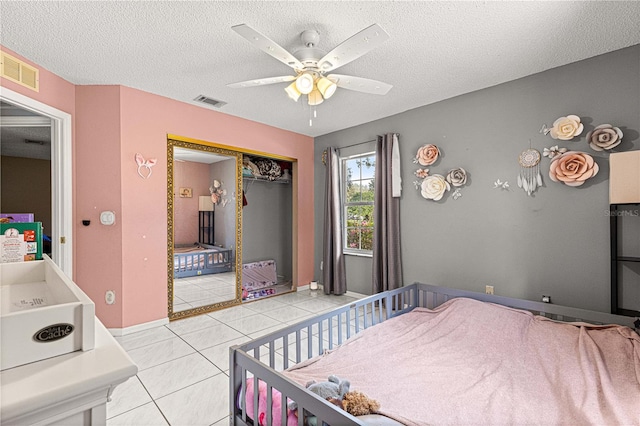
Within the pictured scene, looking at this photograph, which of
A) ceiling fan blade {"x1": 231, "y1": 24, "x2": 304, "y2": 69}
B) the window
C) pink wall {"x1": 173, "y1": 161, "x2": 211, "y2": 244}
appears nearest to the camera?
ceiling fan blade {"x1": 231, "y1": 24, "x2": 304, "y2": 69}

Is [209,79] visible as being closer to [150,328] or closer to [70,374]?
[150,328]

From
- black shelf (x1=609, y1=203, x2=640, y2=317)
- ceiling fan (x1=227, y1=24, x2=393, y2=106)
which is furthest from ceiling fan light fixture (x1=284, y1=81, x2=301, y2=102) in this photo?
black shelf (x1=609, y1=203, x2=640, y2=317)

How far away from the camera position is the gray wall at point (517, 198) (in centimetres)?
234

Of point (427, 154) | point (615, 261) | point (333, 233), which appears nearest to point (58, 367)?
point (615, 261)

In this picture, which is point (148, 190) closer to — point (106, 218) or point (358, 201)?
Answer: point (106, 218)

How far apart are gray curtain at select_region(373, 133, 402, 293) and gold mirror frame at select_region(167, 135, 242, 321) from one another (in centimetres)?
178

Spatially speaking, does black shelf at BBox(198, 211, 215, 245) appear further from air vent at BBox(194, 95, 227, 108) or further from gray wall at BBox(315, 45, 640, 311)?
gray wall at BBox(315, 45, 640, 311)

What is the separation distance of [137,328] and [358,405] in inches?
104

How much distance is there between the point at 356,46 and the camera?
1676 millimetres

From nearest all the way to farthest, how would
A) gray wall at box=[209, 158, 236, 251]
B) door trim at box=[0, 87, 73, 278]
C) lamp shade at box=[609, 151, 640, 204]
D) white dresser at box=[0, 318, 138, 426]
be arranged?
white dresser at box=[0, 318, 138, 426]
lamp shade at box=[609, 151, 640, 204]
door trim at box=[0, 87, 73, 278]
gray wall at box=[209, 158, 236, 251]

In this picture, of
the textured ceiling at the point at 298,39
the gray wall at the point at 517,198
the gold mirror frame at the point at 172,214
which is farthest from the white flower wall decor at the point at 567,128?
the gold mirror frame at the point at 172,214

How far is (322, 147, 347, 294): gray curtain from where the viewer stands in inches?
168

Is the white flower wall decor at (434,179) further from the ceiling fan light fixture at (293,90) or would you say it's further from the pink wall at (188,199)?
the pink wall at (188,199)

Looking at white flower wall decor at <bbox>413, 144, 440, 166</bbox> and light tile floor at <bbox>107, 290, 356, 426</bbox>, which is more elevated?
white flower wall decor at <bbox>413, 144, 440, 166</bbox>
